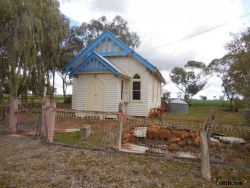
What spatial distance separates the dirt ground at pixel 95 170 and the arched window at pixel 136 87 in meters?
9.22

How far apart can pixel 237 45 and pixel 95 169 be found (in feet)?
33.4

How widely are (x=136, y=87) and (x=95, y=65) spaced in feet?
10.7

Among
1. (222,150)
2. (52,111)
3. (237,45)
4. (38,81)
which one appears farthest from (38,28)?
(237,45)

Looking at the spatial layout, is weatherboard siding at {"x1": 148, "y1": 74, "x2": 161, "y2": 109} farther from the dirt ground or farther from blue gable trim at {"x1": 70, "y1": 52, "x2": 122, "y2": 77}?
the dirt ground

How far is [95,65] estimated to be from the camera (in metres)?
14.2

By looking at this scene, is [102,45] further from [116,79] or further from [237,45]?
[237,45]

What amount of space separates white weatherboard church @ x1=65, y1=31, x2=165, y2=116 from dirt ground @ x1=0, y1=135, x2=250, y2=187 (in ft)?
25.1

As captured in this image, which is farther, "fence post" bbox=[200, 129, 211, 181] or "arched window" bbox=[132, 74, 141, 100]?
"arched window" bbox=[132, 74, 141, 100]

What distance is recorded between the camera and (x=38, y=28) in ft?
31.0

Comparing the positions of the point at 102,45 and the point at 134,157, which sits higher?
the point at 102,45

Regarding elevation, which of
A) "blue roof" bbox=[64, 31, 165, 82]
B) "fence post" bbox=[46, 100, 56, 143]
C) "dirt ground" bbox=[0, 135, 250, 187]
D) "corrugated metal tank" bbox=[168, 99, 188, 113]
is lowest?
"dirt ground" bbox=[0, 135, 250, 187]

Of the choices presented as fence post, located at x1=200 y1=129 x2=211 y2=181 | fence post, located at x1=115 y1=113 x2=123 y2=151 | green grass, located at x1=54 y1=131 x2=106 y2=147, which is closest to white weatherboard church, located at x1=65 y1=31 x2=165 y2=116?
green grass, located at x1=54 y1=131 x2=106 y2=147

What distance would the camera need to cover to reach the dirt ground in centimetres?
457

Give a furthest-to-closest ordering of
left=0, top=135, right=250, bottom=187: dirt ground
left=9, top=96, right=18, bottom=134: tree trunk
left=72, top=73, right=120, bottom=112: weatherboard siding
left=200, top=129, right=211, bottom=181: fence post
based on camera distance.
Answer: left=72, top=73, right=120, bottom=112: weatherboard siding → left=9, top=96, right=18, bottom=134: tree trunk → left=200, top=129, right=211, bottom=181: fence post → left=0, top=135, right=250, bottom=187: dirt ground
